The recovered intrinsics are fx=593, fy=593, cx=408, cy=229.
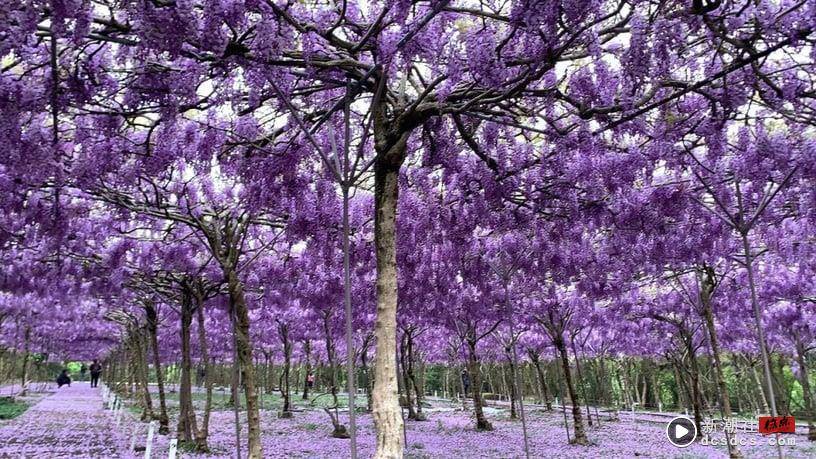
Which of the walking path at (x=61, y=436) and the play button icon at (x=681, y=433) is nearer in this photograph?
the walking path at (x=61, y=436)

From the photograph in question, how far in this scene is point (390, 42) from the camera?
4.56 meters

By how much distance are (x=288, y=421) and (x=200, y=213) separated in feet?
43.5

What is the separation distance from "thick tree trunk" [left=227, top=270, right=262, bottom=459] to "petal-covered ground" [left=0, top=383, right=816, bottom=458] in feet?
10.4

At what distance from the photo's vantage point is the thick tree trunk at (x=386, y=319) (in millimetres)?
4680

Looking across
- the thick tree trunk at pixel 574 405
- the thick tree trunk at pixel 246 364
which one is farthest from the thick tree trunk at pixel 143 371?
the thick tree trunk at pixel 574 405

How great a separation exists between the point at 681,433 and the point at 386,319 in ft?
39.3

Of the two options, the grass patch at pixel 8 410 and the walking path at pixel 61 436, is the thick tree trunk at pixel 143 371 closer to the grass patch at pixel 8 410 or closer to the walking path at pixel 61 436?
the walking path at pixel 61 436

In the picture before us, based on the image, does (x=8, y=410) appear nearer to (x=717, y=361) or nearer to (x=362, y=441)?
(x=362, y=441)

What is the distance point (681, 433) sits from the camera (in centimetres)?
1407

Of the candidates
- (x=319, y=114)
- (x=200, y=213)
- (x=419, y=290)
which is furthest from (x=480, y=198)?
(x=419, y=290)

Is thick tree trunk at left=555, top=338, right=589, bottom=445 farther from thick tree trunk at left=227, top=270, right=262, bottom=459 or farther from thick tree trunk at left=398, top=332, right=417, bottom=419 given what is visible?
thick tree trunk at left=227, top=270, right=262, bottom=459

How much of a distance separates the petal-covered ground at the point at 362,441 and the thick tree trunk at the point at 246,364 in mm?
3174

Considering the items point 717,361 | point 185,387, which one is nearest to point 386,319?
point 717,361

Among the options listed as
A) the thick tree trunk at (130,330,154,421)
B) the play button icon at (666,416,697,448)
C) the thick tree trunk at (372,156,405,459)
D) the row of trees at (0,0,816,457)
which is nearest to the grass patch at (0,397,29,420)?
the thick tree trunk at (130,330,154,421)
